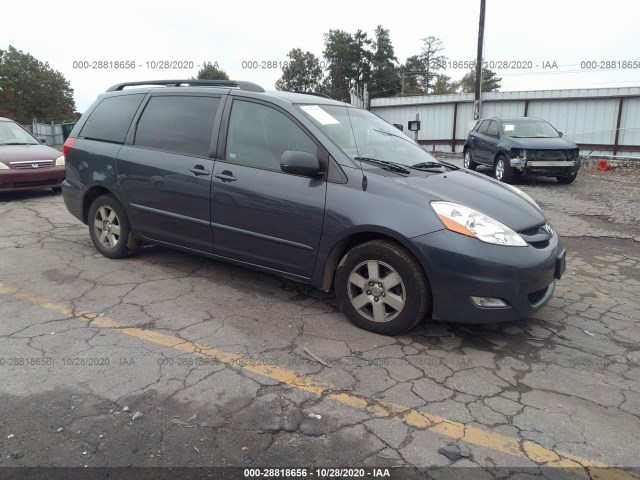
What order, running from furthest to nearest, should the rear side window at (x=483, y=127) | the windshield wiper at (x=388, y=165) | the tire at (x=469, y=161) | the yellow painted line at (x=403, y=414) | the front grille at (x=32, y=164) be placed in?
the tire at (x=469, y=161) < the rear side window at (x=483, y=127) < the front grille at (x=32, y=164) < the windshield wiper at (x=388, y=165) < the yellow painted line at (x=403, y=414)

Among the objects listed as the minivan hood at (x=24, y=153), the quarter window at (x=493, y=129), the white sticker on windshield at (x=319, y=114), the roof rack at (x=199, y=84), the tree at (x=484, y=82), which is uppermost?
the tree at (x=484, y=82)

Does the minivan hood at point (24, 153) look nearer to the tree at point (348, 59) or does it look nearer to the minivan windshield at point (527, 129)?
the minivan windshield at point (527, 129)

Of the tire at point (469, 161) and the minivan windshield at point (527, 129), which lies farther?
the tire at point (469, 161)

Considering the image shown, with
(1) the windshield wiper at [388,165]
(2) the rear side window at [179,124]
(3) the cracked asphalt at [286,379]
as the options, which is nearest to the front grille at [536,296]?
(3) the cracked asphalt at [286,379]

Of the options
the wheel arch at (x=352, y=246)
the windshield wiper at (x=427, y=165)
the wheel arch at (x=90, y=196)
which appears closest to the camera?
the wheel arch at (x=352, y=246)

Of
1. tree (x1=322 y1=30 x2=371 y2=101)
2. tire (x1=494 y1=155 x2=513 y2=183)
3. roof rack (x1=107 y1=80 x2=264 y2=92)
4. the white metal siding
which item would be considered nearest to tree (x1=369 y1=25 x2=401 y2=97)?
tree (x1=322 y1=30 x2=371 y2=101)

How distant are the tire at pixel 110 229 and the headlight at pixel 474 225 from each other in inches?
127

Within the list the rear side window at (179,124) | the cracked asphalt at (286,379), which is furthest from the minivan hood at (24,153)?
the rear side window at (179,124)

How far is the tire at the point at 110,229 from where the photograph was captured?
5.02 metres

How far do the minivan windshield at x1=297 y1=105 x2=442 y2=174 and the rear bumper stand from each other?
22.2 ft

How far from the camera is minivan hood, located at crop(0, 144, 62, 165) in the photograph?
863 cm

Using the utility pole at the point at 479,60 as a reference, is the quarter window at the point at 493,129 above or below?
below

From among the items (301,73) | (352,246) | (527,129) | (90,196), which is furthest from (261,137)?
(301,73)

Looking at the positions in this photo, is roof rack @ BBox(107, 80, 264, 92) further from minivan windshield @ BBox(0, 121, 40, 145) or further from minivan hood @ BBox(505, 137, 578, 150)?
minivan hood @ BBox(505, 137, 578, 150)
